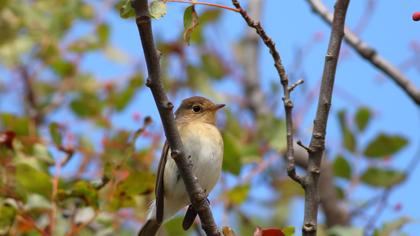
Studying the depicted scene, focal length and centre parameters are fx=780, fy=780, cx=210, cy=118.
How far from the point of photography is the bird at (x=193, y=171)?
4.05m

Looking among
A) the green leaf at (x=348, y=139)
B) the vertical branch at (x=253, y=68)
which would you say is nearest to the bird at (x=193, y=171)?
the green leaf at (x=348, y=139)

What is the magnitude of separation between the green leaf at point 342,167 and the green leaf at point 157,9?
115 inches

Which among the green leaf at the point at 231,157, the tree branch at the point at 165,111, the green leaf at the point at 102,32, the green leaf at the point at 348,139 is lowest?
the tree branch at the point at 165,111

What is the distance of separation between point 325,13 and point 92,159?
2008 millimetres

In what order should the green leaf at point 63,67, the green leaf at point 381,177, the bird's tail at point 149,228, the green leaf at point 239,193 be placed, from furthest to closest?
1. the green leaf at point 63,67
2. the green leaf at point 381,177
3. the bird's tail at point 149,228
4. the green leaf at point 239,193

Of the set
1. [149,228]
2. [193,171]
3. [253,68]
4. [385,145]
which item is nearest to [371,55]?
[193,171]

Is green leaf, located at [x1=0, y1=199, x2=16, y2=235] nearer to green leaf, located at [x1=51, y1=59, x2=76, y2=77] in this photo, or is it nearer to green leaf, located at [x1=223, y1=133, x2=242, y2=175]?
green leaf, located at [x1=223, y1=133, x2=242, y2=175]

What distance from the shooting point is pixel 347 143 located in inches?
206

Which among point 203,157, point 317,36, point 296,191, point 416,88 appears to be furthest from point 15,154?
point 317,36

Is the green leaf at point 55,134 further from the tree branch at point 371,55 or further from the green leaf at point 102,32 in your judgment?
the green leaf at point 102,32

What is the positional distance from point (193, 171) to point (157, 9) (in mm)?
1846

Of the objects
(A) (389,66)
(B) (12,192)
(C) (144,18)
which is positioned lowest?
(C) (144,18)

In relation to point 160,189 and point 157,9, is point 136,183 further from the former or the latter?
point 157,9

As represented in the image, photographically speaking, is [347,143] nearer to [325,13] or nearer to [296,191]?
[296,191]
